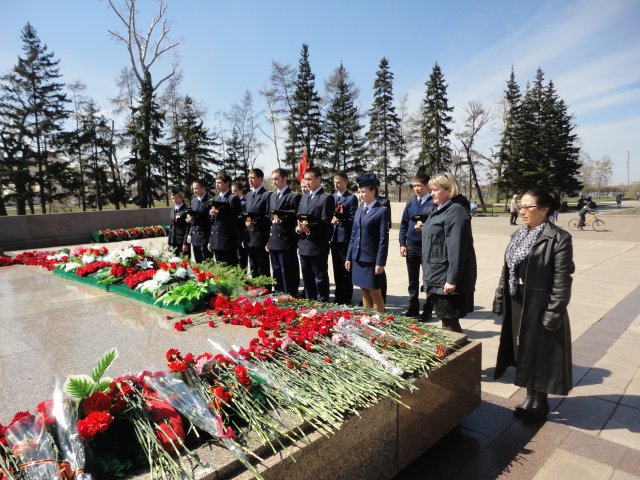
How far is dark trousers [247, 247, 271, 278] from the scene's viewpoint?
6028 millimetres

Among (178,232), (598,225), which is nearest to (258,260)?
(178,232)

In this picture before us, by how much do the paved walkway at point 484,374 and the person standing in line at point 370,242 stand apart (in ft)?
4.22

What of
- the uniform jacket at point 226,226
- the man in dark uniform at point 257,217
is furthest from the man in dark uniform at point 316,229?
the uniform jacket at point 226,226

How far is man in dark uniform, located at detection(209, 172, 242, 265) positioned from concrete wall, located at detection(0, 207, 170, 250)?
9.19m

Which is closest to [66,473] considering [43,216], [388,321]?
[388,321]

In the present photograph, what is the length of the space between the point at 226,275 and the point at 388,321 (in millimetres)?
2028

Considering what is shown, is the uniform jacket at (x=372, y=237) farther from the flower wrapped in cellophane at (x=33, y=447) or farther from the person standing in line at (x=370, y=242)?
the flower wrapped in cellophane at (x=33, y=447)

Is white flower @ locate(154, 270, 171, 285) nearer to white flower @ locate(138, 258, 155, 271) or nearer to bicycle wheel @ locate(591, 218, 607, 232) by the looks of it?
white flower @ locate(138, 258, 155, 271)

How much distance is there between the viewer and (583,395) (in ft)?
10.6

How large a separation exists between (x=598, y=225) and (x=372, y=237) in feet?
54.9

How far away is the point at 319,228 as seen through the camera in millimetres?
5008

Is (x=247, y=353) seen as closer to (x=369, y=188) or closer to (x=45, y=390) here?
(x=45, y=390)

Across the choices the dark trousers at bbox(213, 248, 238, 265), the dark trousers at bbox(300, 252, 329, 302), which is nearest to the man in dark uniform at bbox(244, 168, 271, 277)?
the dark trousers at bbox(213, 248, 238, 265)

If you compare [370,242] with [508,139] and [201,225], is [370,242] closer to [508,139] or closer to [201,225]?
[201,225]
